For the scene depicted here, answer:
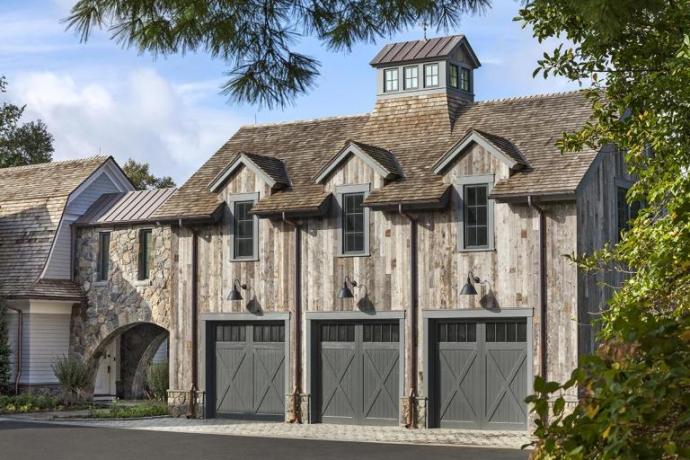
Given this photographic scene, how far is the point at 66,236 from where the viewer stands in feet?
109

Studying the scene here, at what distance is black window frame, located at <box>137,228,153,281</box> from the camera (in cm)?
3192

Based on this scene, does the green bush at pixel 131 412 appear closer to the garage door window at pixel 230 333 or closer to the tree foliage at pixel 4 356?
the garage door window at pixel 230 333

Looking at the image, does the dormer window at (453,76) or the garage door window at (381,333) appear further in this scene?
the dormer window at (453,76)

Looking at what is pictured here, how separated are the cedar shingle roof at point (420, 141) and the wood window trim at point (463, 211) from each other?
1.30 feet

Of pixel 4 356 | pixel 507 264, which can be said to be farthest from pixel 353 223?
pixel 4 356

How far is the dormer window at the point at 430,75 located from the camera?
2707cm

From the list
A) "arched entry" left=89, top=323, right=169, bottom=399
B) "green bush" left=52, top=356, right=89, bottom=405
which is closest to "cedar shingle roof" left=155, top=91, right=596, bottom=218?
"green bush" left=52, top=356, right=89, bottom=405

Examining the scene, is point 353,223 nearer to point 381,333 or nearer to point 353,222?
point 353,222

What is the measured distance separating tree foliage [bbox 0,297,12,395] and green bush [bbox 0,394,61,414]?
101cm

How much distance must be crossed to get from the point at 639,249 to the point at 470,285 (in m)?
12.2

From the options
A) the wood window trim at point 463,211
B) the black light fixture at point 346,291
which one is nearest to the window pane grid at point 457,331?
the wood window trim at point 463,211

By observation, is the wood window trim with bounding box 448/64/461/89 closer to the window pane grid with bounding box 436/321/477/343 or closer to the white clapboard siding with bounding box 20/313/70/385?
the window pane grid with bounding box 436/321/477/343

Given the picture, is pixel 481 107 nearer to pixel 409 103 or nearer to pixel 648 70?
pixel 409 103

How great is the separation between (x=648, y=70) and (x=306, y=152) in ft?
53.6
